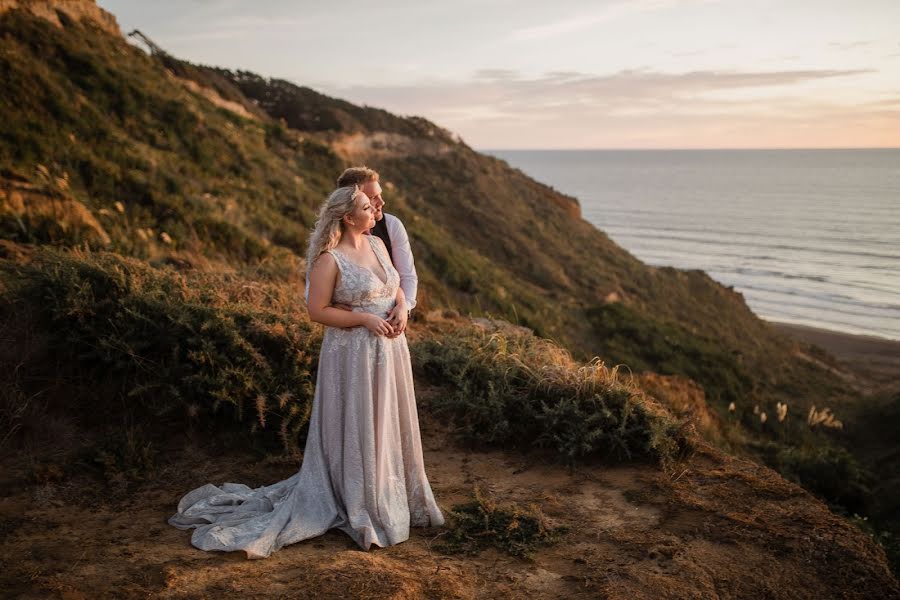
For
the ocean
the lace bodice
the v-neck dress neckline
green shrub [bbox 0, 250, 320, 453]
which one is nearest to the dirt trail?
green shrub [bbox 0, 250, 320, 453]

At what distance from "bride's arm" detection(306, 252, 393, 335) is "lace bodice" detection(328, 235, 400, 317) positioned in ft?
0.23

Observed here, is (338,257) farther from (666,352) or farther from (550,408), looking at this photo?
(666,352)

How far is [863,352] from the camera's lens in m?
31.2

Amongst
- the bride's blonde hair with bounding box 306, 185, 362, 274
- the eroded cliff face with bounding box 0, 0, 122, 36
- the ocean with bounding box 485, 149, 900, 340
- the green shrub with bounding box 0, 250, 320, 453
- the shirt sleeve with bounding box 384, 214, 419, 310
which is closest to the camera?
the bride's blonde hair with bounding box 306, 185, 362, 274

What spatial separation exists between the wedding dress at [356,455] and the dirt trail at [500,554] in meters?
0.14

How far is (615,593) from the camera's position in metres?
4.13

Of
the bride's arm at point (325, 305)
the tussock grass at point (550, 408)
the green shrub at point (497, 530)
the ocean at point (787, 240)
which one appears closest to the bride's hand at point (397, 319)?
the bride's arm at point (325, 305)

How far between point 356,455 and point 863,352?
33.5 m

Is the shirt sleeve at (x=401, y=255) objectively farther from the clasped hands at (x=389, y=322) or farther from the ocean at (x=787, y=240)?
the ocean at (x=787, y=240)

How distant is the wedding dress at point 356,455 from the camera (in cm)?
461

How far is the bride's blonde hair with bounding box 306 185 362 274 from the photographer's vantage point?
4539mm

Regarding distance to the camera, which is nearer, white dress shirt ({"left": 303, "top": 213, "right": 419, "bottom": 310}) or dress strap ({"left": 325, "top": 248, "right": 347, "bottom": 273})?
dress strap ({"left": 325, "top": 248, "right": 347, "bottom": 273})

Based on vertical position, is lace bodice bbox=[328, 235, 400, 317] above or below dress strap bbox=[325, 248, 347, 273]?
below

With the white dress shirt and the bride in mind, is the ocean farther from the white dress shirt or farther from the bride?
the bride
